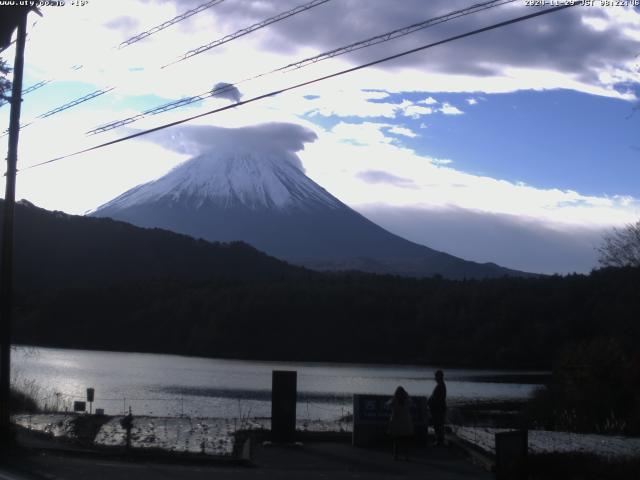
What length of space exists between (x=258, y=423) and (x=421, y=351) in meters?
56.9

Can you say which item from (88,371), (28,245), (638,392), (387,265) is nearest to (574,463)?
(638,392)

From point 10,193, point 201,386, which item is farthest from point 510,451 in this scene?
point 201,386

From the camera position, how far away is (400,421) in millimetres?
16500

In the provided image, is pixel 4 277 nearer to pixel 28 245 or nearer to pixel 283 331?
pixel 283 331

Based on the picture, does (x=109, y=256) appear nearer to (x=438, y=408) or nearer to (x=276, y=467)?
(x=438, y=408)

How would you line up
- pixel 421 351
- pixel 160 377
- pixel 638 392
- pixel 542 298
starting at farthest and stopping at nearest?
pixel 421 351 → pixel 542 298 → pixel 160 377 → pixel 638 392

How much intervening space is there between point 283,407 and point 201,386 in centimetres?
2535

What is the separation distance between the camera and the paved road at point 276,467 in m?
14.5

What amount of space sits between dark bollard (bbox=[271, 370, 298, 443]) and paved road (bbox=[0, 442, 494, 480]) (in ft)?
1.53

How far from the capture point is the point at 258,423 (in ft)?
69.8

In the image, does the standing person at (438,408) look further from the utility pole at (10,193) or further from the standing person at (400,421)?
the utility pole at (10,193)

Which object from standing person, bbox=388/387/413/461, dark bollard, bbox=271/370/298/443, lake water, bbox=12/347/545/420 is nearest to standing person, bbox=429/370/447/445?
standing person, bbox=388/387/413/461

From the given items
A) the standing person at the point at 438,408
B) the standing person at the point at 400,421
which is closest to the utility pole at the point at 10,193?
the standing person at the point at 400,421

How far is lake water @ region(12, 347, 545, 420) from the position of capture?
31562mm
